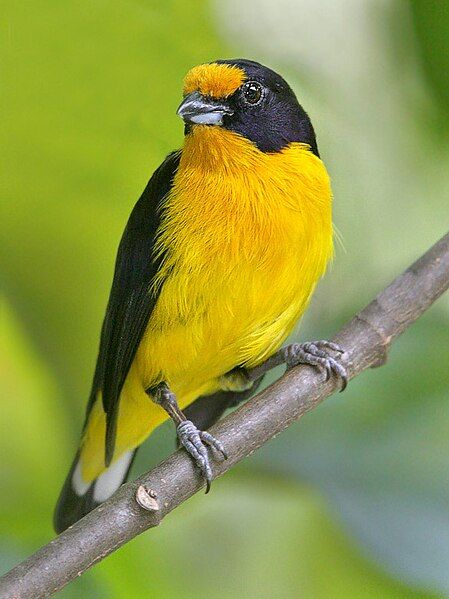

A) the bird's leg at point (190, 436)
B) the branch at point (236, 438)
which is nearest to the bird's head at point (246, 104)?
the branch at point (236, 438)

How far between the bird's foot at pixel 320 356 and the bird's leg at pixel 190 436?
0.37 meters

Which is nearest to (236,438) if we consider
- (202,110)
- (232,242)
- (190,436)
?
(190,436)

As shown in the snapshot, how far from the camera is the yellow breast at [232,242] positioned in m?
2.74

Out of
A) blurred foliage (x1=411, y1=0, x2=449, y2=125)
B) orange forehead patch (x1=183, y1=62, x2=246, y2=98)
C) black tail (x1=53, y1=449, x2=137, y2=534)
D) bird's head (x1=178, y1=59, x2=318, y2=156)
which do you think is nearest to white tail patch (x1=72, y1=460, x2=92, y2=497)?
black tail (x1=53, y1=449, x2=137, y2=534)

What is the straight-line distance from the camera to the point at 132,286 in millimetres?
2881

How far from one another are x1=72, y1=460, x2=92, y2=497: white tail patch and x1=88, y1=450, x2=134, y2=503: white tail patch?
0.22 ft

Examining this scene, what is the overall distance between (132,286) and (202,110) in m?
0.56

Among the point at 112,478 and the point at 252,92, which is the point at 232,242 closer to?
the point at 252,92

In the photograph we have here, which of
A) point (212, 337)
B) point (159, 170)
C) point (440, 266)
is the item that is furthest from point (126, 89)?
point (440, 266)

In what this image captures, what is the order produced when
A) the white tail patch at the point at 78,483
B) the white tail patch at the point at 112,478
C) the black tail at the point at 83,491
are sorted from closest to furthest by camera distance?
the black tail at the point at 83,491, the white tail patch at the point at 78,483, the white tail patch at the point at 112,478

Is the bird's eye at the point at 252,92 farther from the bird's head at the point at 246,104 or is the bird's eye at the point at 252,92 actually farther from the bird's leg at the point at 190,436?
the bird's leg at the point at 190,436

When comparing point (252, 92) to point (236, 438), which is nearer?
point (236, 438)

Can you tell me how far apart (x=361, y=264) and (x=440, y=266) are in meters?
0.64

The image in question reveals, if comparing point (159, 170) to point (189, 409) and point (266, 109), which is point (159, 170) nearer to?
point (266, 109)
